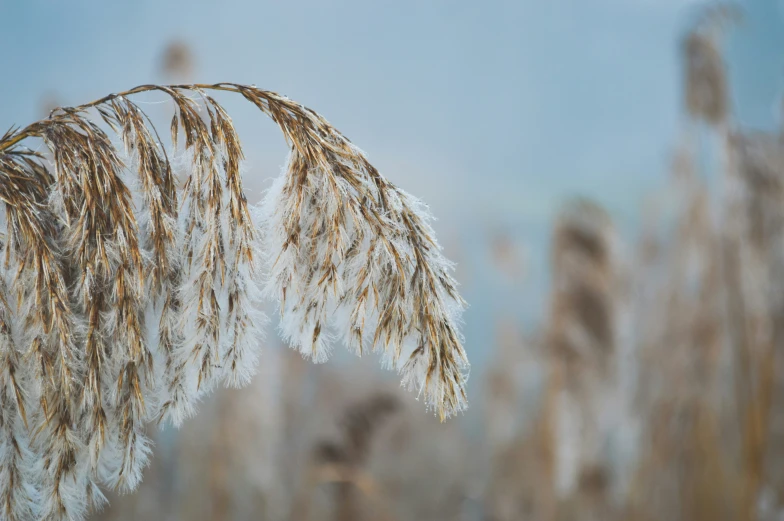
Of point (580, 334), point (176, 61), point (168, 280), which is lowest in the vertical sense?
point (168, 280)

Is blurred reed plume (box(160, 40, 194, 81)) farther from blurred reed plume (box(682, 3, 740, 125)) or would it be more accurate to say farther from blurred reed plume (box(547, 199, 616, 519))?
blurred reed plume (box(682, 3, 740, 125))

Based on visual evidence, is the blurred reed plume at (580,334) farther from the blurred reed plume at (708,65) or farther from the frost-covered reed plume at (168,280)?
the frost-covered reed plume at (168,280)

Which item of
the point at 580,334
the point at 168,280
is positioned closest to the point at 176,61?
the point at 580,334

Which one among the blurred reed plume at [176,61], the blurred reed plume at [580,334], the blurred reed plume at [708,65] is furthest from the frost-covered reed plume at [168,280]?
the blurred reed plume at [176,61]

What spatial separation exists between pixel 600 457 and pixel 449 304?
329 cm

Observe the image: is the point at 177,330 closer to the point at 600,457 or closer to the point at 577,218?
the point at 577,218

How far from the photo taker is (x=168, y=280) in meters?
0.84

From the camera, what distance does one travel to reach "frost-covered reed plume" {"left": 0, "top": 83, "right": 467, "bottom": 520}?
31.1 inches

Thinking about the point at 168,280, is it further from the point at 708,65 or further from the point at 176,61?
the point at 176,61

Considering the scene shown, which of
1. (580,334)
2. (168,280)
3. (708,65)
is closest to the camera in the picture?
Answer: (168,280)

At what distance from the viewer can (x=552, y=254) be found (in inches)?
125

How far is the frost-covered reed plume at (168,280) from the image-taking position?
79cm

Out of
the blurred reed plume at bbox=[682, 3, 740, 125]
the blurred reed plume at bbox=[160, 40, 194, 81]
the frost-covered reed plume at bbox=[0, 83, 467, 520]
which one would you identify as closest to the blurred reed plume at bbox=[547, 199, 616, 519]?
the blurred reed plume at bbox=[682, 3, 740, 125]

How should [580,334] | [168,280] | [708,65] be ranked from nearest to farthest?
1. [168,280]
2. [708,65]
3. [580,334]
